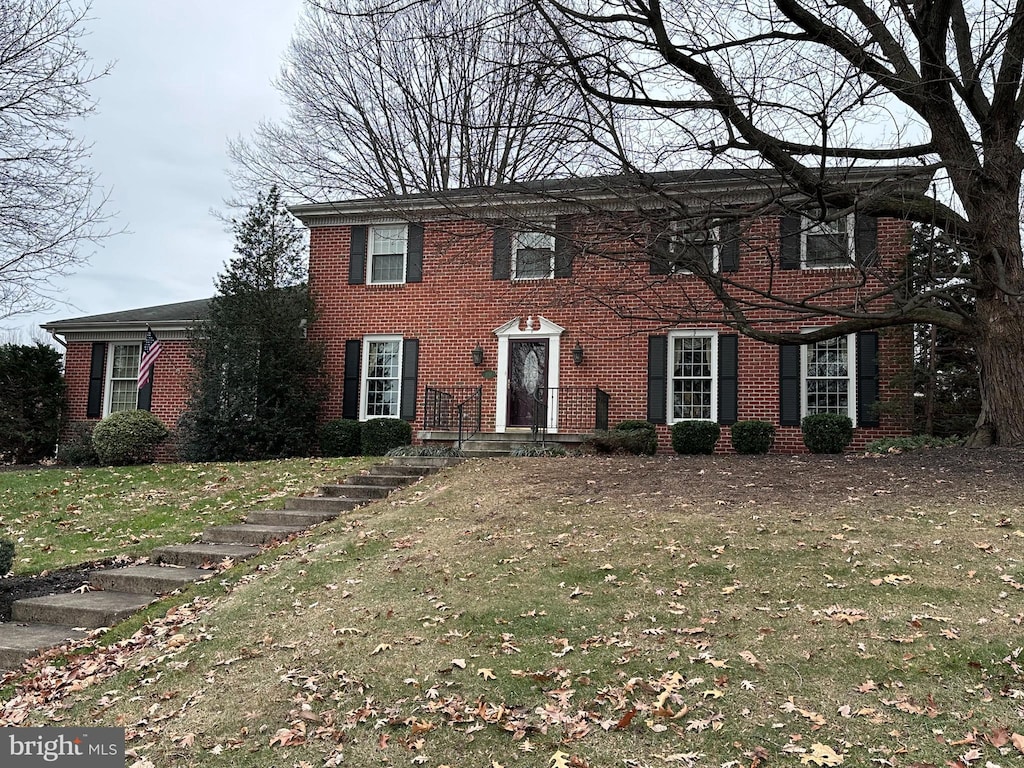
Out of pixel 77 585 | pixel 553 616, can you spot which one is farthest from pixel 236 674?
pixel 77 585

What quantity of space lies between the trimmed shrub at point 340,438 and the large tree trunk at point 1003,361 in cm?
1128

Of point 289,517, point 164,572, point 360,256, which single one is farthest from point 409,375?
point 164,572

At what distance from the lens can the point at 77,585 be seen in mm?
7465

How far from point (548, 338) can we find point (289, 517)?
7423 millimetres

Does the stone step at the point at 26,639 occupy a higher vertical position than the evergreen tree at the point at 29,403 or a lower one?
lower

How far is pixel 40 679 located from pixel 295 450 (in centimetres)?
1062

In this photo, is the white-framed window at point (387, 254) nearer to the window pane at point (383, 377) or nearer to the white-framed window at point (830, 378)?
the window pane at point (383, 377)

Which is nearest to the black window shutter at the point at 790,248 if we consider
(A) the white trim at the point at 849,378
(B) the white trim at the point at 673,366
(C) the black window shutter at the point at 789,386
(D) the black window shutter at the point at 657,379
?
(A) the white trim at the point at 849,378

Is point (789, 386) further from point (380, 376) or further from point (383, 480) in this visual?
point (380, 376)

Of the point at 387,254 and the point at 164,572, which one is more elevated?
the point at 387,254

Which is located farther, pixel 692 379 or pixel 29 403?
pixel 29 403

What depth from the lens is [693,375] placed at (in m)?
14.8

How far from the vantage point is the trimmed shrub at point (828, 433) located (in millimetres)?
13109

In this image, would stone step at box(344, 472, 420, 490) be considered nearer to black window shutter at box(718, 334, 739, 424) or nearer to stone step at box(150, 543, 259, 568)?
stone step at box(150, 543, 259, 568)
